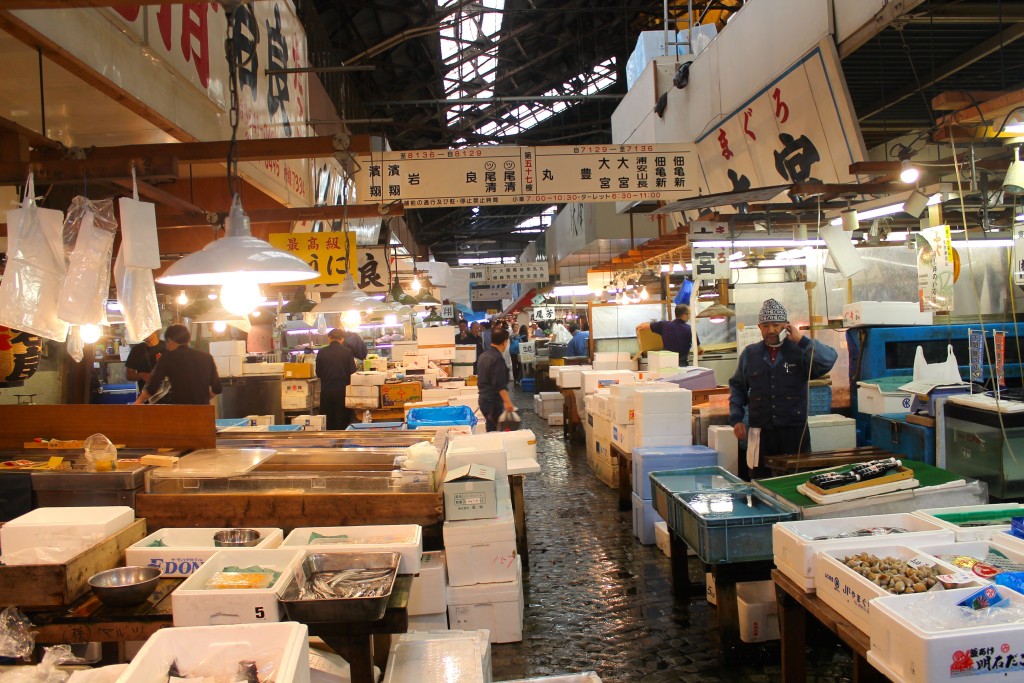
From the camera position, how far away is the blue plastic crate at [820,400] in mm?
8141

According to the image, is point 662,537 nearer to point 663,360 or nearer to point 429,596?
point 429,596

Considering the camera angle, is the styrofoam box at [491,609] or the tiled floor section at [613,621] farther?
the styrofoam box at [491,609]

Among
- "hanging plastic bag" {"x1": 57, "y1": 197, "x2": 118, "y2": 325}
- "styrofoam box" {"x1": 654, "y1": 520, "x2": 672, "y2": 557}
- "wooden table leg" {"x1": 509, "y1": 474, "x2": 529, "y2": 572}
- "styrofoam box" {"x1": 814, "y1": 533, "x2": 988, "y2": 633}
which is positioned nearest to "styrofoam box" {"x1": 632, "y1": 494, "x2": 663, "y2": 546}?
"styrofoam box" {"x1": 654, "y1": 520, "x2": 672, "y2": 557}

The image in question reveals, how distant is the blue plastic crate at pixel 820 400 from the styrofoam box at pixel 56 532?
7.43 meters

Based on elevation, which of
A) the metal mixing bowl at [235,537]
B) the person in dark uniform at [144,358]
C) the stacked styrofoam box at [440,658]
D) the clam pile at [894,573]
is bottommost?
the stacked styrofoam box at [440,658]

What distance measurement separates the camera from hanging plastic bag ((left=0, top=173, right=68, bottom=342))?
3.14 metres

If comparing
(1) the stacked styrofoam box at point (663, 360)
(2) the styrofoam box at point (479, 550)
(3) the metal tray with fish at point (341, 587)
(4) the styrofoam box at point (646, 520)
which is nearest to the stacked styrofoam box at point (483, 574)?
(2) the styrofoam box at point (479, 550)

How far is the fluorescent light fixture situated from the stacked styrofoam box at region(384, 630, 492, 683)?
174cm

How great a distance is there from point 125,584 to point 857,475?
413 cm

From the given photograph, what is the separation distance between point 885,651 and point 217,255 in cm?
305

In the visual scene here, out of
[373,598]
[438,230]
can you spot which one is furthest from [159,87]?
[438,230]

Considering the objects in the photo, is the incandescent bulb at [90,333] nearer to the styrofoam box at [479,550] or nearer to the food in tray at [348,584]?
the food in tray at [348,584]

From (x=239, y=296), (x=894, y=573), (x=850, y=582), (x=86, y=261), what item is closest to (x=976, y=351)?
(x=894, y=573)

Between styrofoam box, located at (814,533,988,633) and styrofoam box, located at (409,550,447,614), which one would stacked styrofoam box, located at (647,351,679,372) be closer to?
styrofoam box, located at (409,550,447,614)
